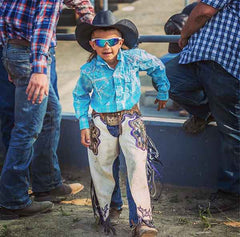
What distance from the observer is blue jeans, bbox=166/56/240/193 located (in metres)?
3.70

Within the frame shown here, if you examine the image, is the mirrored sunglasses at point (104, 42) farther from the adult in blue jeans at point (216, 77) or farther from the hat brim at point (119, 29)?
the adult in blue jeans at point (216, 77)

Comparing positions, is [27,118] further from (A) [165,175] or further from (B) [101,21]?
(A) [165,175]

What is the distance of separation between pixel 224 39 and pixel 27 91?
138 cm

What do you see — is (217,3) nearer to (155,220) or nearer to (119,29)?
(119,29)

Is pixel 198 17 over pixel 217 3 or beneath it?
beneath

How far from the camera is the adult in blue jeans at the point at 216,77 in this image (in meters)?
3.59

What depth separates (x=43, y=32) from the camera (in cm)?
340

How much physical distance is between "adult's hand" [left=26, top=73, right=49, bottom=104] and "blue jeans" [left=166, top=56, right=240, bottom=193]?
112 cm

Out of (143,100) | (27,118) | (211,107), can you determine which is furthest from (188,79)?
(143,100)

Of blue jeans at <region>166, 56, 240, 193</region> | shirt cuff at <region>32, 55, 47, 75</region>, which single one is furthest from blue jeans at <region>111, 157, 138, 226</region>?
blue jeans at <region>166, 56, 240, 193</region>

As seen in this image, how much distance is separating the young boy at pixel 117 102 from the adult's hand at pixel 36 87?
0.21 m

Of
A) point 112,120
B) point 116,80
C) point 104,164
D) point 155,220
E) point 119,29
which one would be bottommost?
point 155,220

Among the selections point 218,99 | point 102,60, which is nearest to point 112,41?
point 102,60

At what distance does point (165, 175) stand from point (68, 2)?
1686 mm
